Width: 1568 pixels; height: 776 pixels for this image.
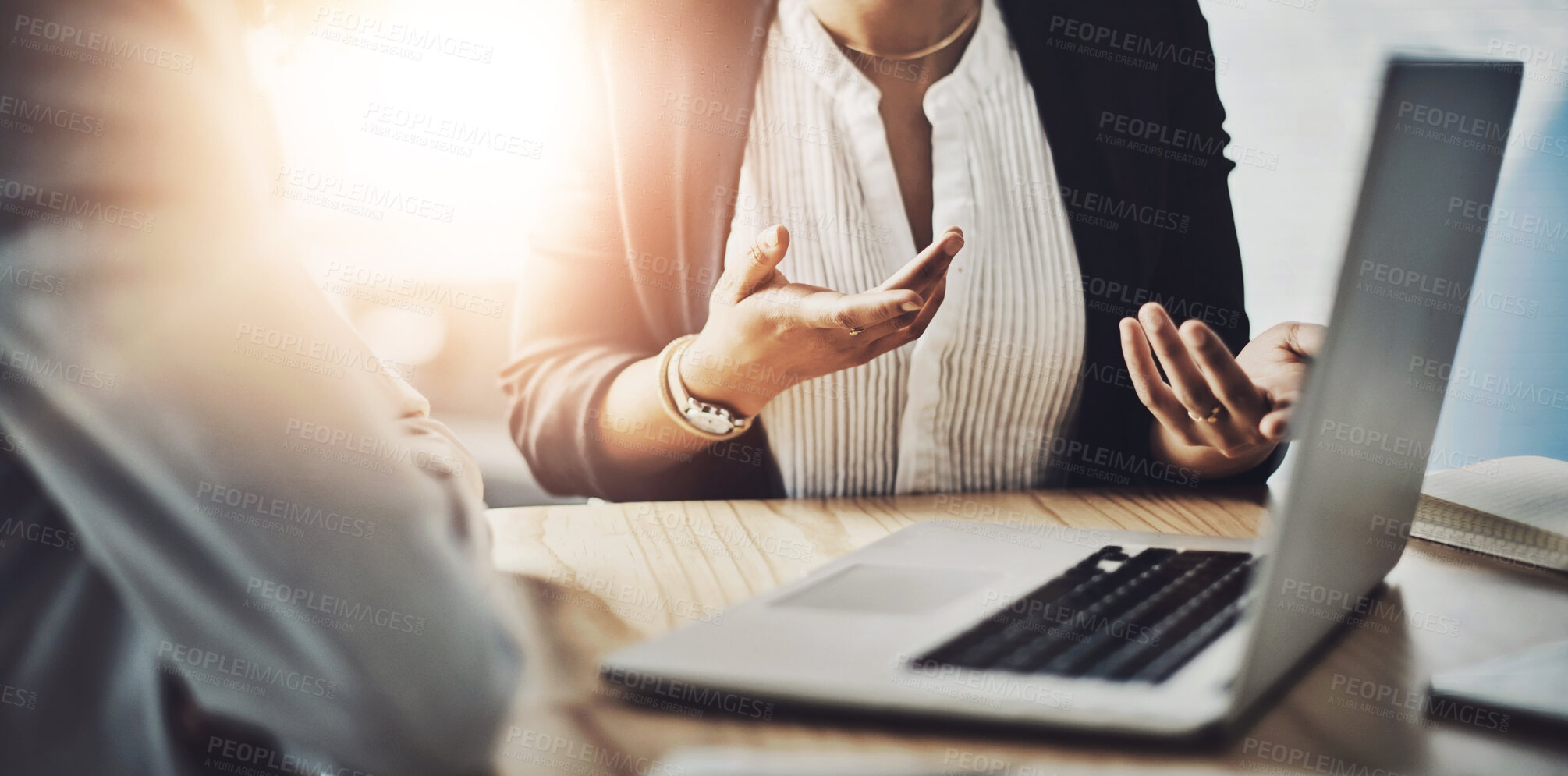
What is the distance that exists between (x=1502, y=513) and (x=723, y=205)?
0.93m

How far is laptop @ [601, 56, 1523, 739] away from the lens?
16.5 inches

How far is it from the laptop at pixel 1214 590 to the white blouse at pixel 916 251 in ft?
1.82

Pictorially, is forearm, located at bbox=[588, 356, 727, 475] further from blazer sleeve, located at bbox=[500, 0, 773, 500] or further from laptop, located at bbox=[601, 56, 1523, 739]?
laptop, located at bbox=[601, 56, 1523, 739]

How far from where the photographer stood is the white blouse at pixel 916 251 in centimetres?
121

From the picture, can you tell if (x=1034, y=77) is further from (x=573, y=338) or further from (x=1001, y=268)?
Result: (x=573, y=338)

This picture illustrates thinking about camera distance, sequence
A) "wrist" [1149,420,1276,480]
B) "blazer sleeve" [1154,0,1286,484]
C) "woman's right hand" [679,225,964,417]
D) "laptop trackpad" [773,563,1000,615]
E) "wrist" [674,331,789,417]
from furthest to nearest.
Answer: "blazer sleeve" [1154,0,1286,484]
"wrist" [1149,420,1276,480]
"wrist" [674,331,789,417]
"woman's right hand" [679,225,964,417]
"laptop trackpad" [773,563,1000,615]

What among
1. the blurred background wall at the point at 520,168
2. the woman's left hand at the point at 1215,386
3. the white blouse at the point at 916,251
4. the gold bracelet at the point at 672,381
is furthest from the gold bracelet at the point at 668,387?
the woman's left hand at the point at 1215,386

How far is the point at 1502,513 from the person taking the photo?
0.80 m

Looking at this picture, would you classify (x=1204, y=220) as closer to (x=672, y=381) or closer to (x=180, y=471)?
(x=672, y=381)

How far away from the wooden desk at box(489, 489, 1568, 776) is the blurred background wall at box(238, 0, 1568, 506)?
1.35ft

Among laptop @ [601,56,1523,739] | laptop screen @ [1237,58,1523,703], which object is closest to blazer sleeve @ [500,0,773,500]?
laptop @ [601,56,1523,739]

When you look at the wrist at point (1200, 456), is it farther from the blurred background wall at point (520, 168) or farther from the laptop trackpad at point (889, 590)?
the laptop trackpad at point (889, 590)

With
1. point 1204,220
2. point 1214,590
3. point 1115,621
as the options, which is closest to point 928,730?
point 1115,621

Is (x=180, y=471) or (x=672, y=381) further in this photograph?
(x=672, y=381)
